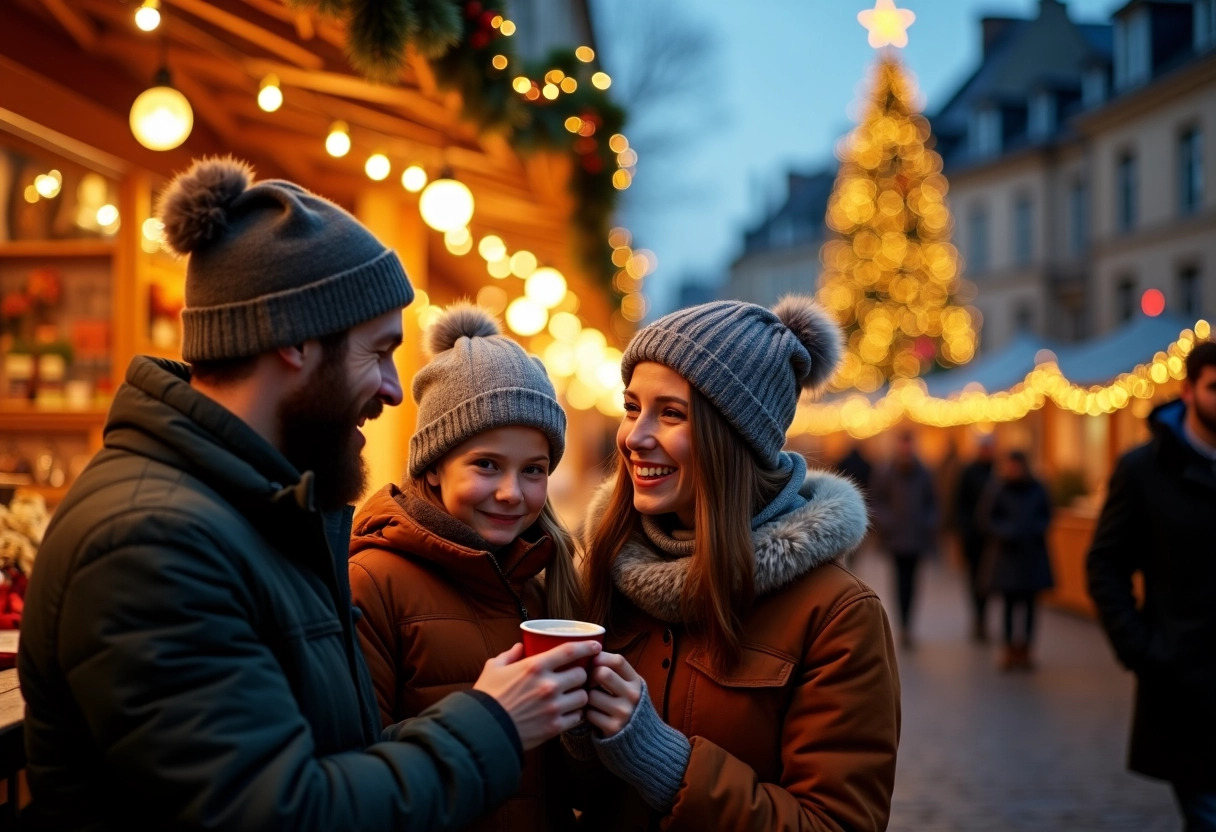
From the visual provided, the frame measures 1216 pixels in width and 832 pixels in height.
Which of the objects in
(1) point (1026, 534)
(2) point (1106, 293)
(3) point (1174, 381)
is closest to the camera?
(1) point (1026, 534)

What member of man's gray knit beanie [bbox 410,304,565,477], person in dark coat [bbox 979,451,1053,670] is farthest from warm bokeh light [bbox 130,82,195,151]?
person in dark coat [bbox 979,451,1053,670]

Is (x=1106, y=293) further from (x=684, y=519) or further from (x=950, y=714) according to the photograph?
(x=684, y=519)

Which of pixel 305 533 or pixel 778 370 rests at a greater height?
pixel 778 370

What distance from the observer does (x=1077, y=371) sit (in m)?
14.9

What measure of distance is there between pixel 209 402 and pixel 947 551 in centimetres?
2229

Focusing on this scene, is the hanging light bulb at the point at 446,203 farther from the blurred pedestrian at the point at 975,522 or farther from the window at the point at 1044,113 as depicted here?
the window at the point at 1044,113

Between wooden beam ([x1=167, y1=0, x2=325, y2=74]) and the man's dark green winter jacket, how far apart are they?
12.7ft

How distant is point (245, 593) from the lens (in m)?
1.66

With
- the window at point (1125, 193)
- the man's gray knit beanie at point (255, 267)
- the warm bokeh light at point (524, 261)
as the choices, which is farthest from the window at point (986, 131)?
the man's gray knit beanie at point (255, 267)

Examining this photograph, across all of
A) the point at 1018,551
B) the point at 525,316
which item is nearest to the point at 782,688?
the point at 525,316

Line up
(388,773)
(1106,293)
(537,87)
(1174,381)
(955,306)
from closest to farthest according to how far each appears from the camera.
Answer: (388,773), (537,87), (1174,381), (955,306), (1106,293)

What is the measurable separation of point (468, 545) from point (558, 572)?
0.89 ft

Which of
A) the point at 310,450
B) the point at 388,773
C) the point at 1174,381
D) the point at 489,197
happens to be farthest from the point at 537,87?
the point at 1174,381

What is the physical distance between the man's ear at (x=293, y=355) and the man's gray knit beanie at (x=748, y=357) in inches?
39.5
